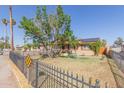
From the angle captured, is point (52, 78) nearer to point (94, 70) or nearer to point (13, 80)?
A: point (13, 80)

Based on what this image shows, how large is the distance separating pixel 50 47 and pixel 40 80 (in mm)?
20969

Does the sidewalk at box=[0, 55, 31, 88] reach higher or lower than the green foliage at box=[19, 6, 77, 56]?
lower

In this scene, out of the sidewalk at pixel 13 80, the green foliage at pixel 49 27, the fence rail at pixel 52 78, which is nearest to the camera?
the fence rail at pixel 52 78

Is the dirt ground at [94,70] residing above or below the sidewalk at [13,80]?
below

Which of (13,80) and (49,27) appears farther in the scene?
(49,27)

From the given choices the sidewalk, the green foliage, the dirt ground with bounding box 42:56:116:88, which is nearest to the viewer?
the sidewalk

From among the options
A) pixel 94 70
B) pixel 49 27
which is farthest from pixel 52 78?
pixel 49 27

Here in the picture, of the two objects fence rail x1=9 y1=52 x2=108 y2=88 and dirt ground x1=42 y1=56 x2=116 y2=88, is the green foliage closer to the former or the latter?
dirt ground x1=42 y1=56 x2=116 y2=88

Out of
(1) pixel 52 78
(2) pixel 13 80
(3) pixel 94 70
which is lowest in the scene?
(3) pixel 94 70

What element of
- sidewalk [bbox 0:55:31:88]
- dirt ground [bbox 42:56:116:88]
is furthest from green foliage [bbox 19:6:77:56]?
sidewalk [bbox 0:55:31:88]

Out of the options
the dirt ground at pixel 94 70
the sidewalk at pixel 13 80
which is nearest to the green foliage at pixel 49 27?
the dirt ground at pixel 94 70

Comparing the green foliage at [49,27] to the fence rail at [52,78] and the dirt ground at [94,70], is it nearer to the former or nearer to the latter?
the dirt ground at [94,70]
